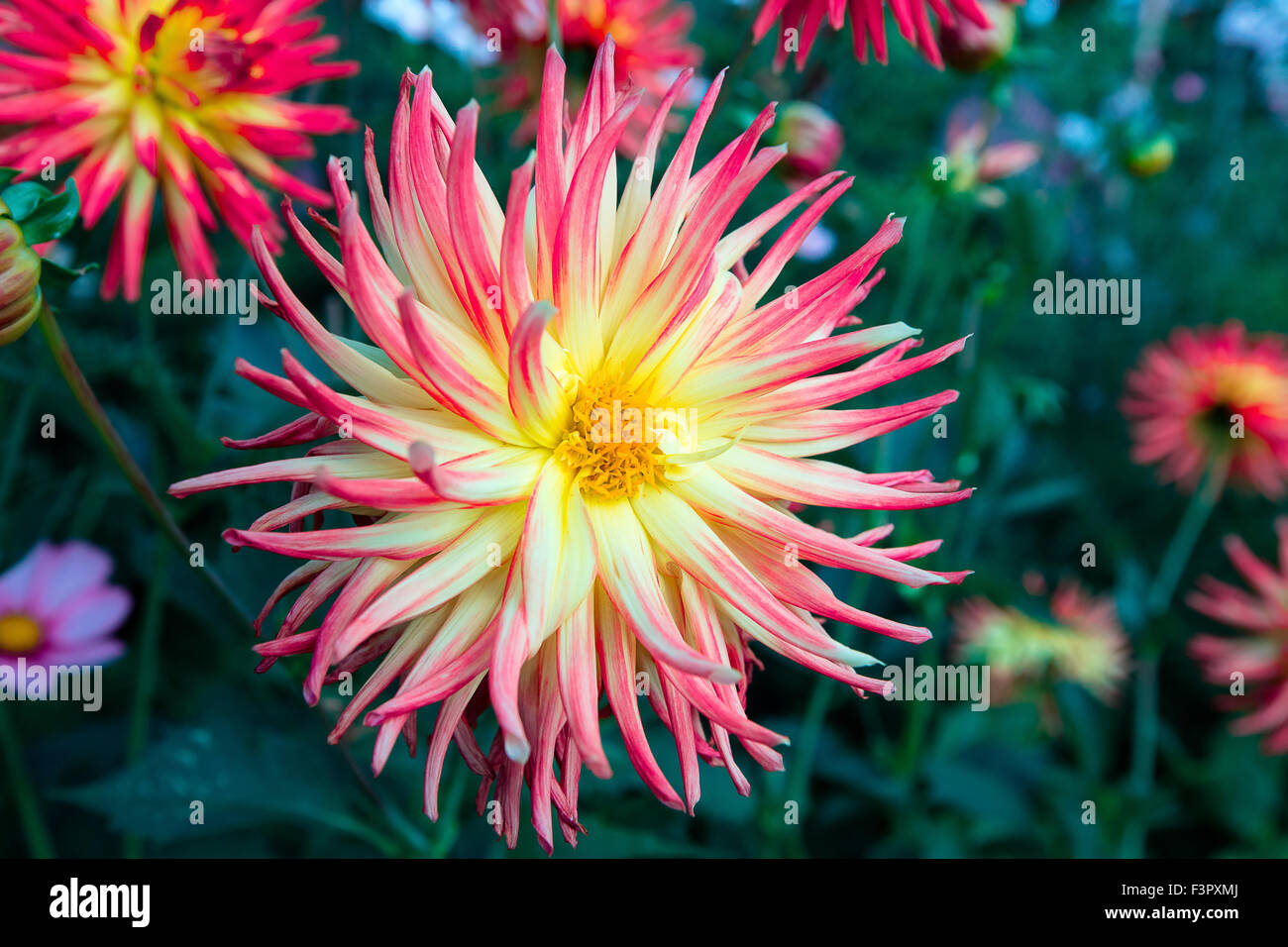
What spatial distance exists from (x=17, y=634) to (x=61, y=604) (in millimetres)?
132

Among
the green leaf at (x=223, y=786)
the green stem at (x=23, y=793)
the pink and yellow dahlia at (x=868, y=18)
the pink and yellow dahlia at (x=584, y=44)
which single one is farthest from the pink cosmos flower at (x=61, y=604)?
the pink and yellow dahlia at (x=868, y=18)

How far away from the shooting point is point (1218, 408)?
281 cm

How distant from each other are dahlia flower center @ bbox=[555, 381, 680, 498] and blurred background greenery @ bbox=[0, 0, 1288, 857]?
369 millimetres

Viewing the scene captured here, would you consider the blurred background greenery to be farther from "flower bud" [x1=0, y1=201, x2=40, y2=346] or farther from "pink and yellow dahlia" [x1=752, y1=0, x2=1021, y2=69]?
"flower bud" [x1=0, y1=201, x2=40, y2=346]

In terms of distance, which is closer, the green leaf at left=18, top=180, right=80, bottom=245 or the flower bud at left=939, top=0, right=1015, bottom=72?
the green leaf at left=18, top=180, right=80, bottom=245

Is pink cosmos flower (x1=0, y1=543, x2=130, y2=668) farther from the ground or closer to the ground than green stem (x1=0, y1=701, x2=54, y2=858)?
farther from the ground

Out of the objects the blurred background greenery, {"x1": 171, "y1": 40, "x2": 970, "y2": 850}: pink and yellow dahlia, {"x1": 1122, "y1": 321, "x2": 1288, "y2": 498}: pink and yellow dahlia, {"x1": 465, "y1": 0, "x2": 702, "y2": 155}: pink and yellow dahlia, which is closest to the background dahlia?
the blurred background greenery

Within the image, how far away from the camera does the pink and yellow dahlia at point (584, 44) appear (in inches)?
73.2

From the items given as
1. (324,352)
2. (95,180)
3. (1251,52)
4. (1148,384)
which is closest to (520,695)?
(324,352)

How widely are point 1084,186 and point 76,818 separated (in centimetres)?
461

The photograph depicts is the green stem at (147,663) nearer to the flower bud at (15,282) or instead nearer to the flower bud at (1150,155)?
the flower bud at (15,282)

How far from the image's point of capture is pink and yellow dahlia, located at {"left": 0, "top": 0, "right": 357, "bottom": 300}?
44.8 inches

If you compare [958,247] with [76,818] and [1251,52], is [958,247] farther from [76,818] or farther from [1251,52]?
[1251,52]

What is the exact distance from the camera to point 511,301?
0.82 m
